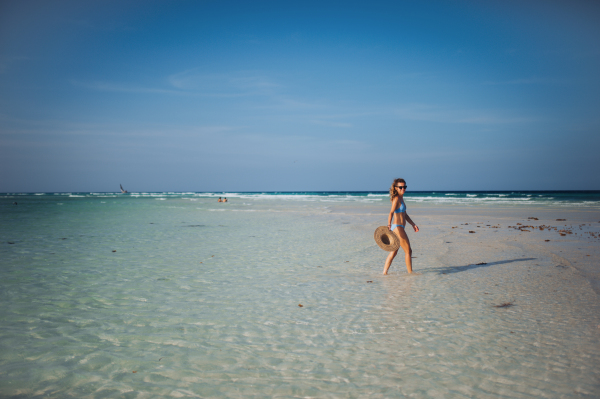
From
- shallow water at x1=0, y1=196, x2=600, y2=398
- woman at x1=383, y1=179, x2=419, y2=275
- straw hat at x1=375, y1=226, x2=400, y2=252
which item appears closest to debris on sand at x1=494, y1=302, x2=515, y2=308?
shallow water at x1=0, y1=196, x2=600, y2=398

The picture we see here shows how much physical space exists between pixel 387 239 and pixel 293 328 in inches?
169

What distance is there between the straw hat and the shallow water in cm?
71

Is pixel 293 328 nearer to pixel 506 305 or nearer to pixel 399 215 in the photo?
pixel 506 305

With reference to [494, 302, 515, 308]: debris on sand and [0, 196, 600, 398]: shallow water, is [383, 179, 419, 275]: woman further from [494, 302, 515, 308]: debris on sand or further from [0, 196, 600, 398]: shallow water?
[494, 302, 515, 308]: debris on sand

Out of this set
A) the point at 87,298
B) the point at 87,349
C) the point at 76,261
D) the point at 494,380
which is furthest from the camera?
the point at 76,261

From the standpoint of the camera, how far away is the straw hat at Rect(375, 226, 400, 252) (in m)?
8.27

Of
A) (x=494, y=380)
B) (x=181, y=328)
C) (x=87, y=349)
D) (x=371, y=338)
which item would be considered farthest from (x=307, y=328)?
(x=87, y=349)

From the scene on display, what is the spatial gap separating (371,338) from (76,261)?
28.3 ft

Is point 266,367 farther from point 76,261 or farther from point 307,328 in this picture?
point 76,261

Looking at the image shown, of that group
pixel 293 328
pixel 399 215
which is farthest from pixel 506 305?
pixel 293 328

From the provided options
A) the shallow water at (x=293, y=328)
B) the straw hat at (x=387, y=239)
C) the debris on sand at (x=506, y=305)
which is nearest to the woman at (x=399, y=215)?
the straw hat at (x=387, y=239)

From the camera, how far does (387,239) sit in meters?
8.64

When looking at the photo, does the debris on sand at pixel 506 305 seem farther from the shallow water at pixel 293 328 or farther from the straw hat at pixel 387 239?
the straw hat at pixel 387 239

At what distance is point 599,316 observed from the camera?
554 centimetres
